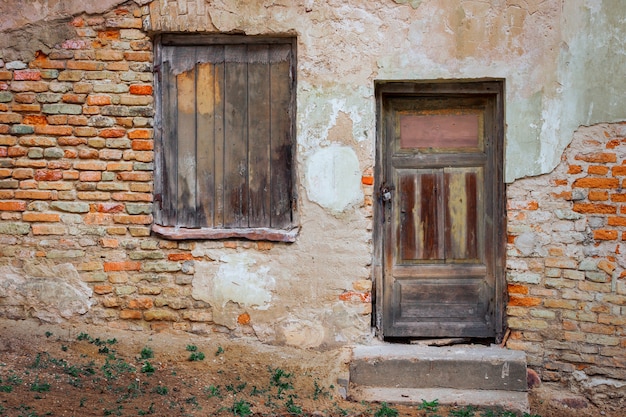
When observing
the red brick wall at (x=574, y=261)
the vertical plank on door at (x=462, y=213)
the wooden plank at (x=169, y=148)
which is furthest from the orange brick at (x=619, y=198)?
the wooden plank at (x=169, y=148)

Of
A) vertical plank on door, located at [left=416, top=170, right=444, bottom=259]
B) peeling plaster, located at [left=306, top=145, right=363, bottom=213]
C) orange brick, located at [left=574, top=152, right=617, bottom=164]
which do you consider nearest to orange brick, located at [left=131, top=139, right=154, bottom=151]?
peeling plaster, located at [left=306, top=145, right=363, bottom=213]

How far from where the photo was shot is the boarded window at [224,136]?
521 cm

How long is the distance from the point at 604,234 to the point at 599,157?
527 mm

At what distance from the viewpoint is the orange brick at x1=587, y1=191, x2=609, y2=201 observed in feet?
16.2

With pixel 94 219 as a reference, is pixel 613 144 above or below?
above

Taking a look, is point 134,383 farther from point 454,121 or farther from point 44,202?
point 454,121

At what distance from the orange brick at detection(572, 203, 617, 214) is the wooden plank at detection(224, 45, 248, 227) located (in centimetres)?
233

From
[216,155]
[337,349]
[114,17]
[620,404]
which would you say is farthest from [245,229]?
[620,404]

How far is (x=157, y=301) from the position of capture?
204 inches

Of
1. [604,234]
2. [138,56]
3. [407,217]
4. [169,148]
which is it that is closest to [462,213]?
[407,217]

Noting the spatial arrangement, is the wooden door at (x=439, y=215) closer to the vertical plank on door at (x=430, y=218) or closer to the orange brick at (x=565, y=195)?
the vertical plank on door at (x=430, y=218)

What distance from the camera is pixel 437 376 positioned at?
16.2 feet

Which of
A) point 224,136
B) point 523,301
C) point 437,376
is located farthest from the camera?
point 224,136

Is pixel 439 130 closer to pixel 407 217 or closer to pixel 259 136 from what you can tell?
pixel 407 217
